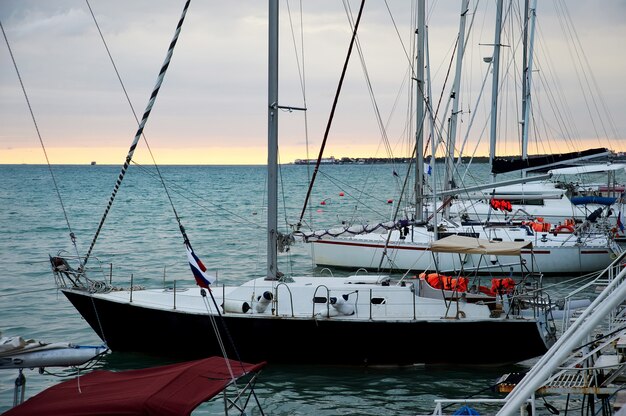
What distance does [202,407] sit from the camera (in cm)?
1747

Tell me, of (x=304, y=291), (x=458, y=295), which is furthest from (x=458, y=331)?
(x=304, y=291)

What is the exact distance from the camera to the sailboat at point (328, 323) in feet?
63.6

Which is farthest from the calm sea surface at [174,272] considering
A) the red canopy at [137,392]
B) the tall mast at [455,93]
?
the red canopy at [137,392]

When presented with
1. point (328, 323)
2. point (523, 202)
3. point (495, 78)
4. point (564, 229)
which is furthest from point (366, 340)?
point (523, 202)

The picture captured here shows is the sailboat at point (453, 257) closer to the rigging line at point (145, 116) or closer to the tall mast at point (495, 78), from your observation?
the tall mast at point (495, 78)

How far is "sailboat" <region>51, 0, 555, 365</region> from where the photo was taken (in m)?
19.4

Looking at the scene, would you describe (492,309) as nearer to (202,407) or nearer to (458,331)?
(458,331)

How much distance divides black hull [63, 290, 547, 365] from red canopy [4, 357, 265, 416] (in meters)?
6.58

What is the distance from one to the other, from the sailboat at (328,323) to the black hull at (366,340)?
2 cm

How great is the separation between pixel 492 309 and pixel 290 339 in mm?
5053

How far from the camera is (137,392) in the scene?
1150cm

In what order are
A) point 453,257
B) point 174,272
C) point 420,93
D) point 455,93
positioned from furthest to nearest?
1. point 455,93
2. point 174,272
3. point 453,257
4. point 420,93

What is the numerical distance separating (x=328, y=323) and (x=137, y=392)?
327 inches

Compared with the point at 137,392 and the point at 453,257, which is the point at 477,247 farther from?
the point at 453,257
